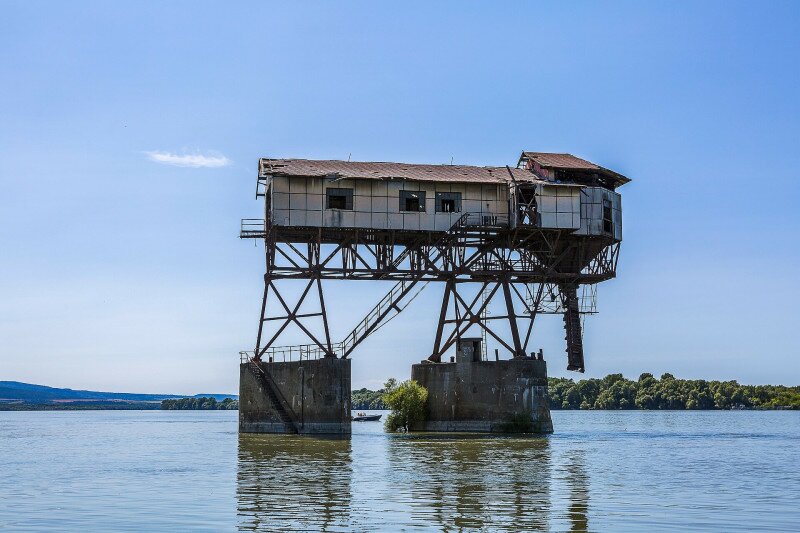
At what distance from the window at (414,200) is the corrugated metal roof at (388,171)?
800 millimetres

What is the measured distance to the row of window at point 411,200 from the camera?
4984 centimetres

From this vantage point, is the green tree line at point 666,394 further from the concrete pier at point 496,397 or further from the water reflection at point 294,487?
the water reflection at point 294,487

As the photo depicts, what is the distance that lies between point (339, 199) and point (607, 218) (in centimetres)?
1463

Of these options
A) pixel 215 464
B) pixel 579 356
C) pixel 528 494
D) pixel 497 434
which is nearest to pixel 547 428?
pixel 497 434

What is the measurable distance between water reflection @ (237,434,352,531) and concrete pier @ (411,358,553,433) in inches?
382

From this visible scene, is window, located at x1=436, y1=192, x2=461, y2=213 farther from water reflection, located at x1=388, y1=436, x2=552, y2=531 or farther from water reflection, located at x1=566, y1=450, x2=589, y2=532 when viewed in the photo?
water reflection, located at x1=566, y1=450, x2=589, y2=532

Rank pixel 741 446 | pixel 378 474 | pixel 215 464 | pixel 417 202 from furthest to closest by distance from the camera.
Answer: pixel 417 202 → pixel 741 446 → pixel 215 464 → pixel 378 474

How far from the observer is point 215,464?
3400 cm

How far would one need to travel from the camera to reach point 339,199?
5009cm

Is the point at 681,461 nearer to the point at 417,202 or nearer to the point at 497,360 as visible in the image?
the point at 497,360

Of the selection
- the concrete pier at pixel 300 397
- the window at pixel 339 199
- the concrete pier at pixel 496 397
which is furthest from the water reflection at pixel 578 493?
the window at pixel 339 199

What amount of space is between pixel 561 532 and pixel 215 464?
61.9 ft

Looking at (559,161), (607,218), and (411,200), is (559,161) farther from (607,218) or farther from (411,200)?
(411,200)

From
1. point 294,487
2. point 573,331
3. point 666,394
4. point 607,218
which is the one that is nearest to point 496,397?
point 573,331
